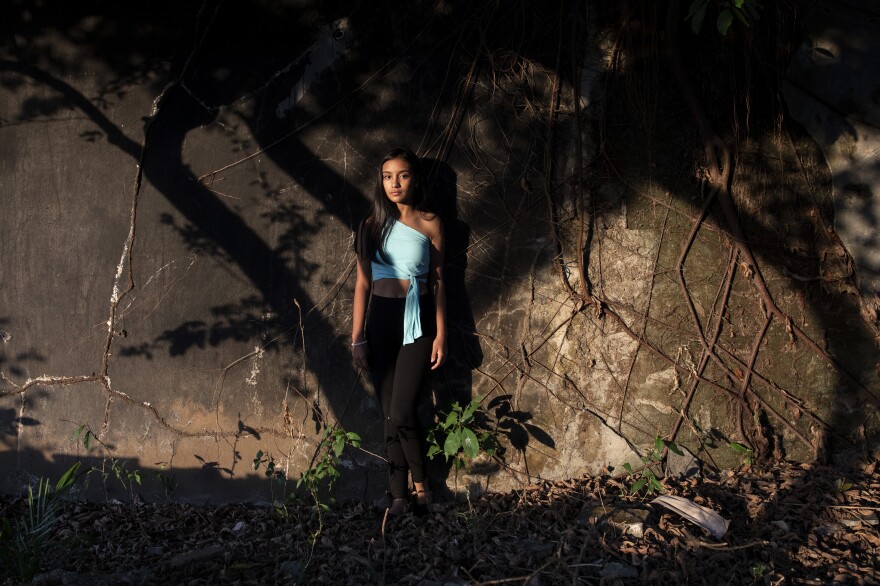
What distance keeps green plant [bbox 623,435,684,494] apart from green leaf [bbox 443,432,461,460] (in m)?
0.81

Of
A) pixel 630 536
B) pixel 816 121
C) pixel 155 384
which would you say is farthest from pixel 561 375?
pixel 155 384

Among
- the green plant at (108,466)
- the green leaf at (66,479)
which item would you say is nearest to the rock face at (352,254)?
the green plant at (108,466)

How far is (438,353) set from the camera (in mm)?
3623

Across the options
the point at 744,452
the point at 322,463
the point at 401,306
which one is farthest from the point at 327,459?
the point at 744,452

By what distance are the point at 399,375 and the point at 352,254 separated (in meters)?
0.73

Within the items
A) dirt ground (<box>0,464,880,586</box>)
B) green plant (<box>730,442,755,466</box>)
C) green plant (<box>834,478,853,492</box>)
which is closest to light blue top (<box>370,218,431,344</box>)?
dirt ground (<box>0,464,880,586</box>)

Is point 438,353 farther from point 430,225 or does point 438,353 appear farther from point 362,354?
point 430,225

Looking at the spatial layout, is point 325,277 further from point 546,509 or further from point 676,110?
point 676,110

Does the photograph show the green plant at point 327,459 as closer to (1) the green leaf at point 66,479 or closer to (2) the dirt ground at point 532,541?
(2) the dirt ground at point 532,541

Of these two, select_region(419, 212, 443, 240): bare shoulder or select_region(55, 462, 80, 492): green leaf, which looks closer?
select_region(55, 462, 80, 492): green leaf

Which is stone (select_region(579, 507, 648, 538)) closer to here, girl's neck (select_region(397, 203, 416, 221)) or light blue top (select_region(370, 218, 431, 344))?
light blue top (select_region(370, 218, 431, 344))

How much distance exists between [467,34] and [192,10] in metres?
1.47

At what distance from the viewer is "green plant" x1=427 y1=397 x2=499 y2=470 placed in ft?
11.7

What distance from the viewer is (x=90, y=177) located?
164 inches
